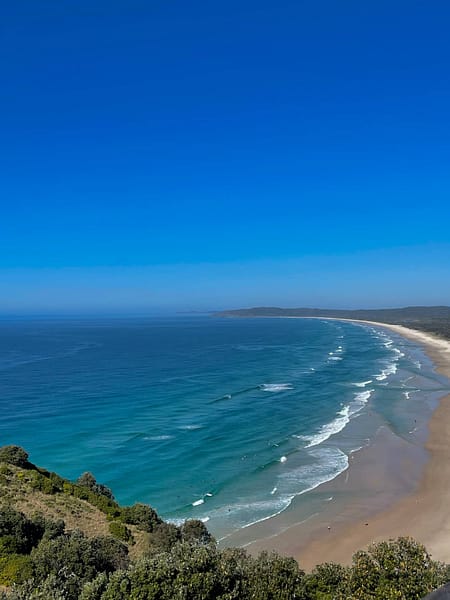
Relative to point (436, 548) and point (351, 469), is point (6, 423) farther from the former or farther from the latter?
point (436, 548)

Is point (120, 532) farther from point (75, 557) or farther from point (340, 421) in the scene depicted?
point (340, 421)

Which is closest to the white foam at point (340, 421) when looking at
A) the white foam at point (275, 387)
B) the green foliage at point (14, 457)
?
the white foam at point (275, 387)

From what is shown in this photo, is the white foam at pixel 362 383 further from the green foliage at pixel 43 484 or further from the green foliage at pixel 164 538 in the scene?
the green foliage at pixel 43 484

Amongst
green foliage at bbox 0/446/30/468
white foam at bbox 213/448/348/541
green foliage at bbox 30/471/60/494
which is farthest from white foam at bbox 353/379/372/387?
green foliage at bbox 30/471/60/494

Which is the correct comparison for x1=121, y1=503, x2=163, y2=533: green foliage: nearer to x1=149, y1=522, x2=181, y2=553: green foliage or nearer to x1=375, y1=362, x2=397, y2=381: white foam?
x1=149, y1=522, x2=181, y2=553: green foliage

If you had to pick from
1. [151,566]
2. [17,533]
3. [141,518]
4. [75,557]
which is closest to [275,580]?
[151,566]

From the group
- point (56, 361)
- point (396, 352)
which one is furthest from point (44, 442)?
point (396, 352)
